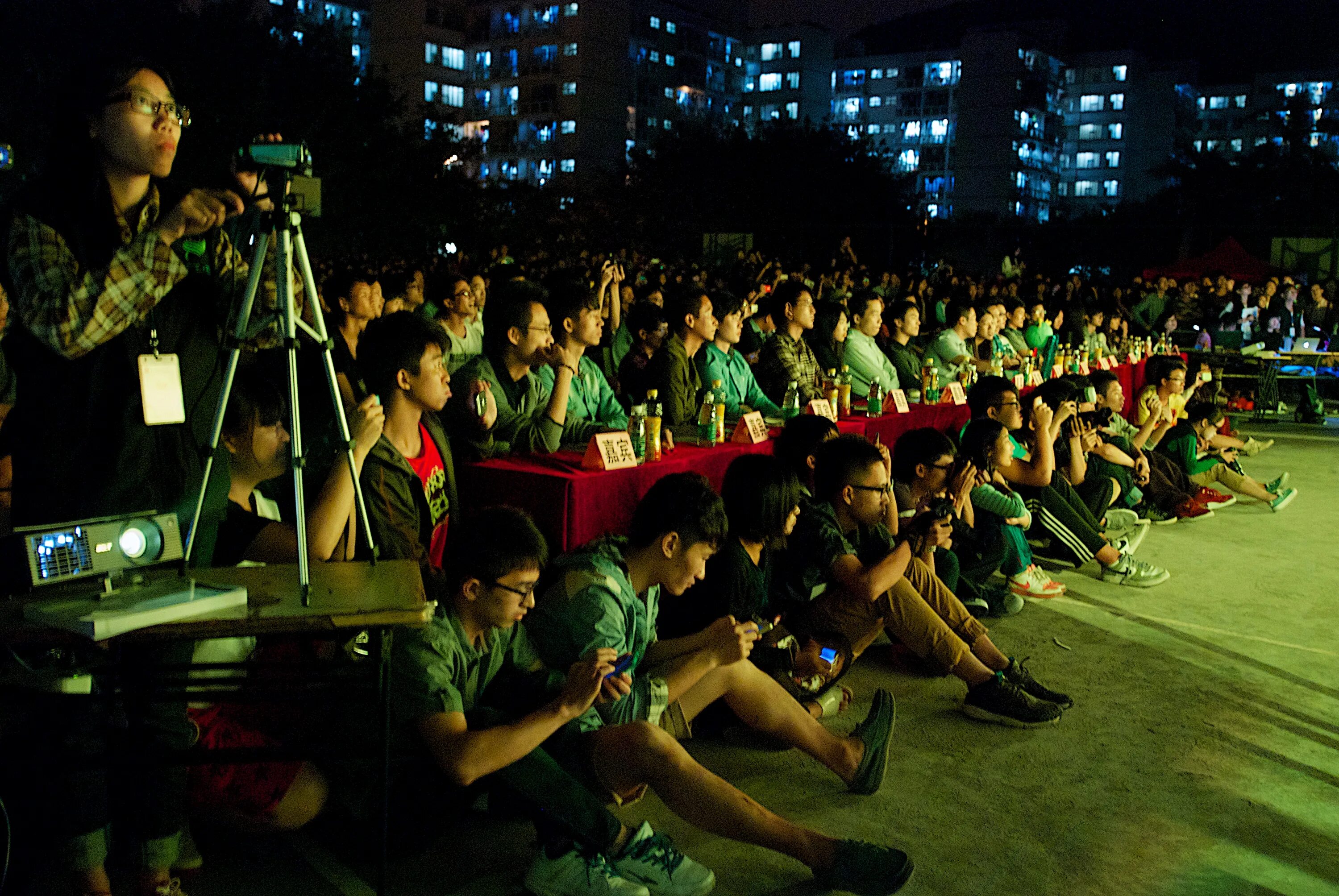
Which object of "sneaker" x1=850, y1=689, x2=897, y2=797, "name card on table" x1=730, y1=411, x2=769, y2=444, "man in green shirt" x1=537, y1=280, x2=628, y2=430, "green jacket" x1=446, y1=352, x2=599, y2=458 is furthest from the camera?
"name card on table" x1=730, y1=411, x2=769, y2=444

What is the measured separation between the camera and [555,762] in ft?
8.20

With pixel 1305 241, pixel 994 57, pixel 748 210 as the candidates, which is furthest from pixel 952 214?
pixel 1305 241

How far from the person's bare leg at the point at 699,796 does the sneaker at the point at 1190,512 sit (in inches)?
204

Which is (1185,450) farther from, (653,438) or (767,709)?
(767,709)

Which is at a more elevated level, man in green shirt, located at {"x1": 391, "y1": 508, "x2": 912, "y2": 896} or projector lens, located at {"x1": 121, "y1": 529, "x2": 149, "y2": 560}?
projector lens, located at {"x1": 121, "y1": 529, "x2": 149, "y2": 560}

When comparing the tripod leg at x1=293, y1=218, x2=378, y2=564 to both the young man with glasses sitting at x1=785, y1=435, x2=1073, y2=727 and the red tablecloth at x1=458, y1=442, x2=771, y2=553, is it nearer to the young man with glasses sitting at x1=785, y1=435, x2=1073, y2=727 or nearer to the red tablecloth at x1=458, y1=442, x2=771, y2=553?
the red tablecloth at x1=458, y1=442, x2=771, y2=553

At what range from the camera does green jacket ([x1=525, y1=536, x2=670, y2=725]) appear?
2.76 m

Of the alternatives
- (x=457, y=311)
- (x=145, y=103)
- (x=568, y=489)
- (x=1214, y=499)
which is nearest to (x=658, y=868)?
(x=568, y=489)

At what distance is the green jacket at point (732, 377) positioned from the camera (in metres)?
5.66

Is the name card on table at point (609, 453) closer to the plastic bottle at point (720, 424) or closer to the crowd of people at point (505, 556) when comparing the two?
the crowd of people at point (505, 556)

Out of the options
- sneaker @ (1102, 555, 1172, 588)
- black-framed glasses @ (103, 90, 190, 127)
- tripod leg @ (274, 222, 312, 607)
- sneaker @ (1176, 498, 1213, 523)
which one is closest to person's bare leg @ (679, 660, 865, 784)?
tripod leg @ (274, 222, 312, 607)

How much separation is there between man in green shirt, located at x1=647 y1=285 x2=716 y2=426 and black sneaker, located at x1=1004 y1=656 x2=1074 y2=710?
2014 mm

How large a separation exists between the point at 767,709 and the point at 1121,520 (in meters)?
4.23

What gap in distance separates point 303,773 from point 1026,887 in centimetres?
170
